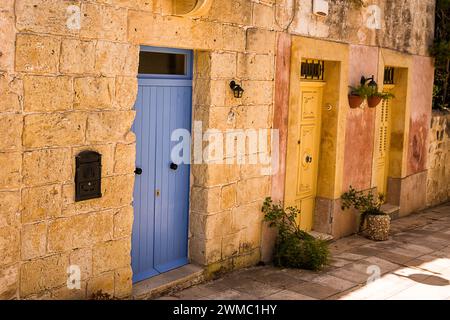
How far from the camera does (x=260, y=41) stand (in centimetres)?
704

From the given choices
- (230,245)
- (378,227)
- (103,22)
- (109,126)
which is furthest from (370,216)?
(103,22)

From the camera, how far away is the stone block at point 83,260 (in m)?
5.13

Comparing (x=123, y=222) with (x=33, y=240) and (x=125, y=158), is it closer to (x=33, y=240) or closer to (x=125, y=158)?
(x=125, y=158)

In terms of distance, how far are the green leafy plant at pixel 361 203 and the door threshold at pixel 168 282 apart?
3.26 meters

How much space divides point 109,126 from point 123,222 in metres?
0.93

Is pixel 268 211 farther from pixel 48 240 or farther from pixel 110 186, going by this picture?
pixel 48 240

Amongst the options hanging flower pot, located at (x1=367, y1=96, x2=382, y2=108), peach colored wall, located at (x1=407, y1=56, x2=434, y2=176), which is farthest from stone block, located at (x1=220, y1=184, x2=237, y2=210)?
peach colored wall, located at (x1=407, y1=56, x2=434, y2=176)

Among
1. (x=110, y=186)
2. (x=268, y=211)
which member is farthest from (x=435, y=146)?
(x=110, y=186)

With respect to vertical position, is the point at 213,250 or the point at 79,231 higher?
the point at 79,231

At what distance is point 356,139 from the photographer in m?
9.23

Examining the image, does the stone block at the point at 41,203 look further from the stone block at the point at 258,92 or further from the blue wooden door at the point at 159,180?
the stone block at the point at 258,92

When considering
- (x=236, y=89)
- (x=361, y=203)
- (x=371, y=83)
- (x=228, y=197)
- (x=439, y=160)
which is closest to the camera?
(x=236, y=89)

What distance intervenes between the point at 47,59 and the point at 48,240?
4.89 feet

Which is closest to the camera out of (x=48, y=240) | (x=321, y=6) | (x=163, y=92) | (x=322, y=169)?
(x=48, y=240)
